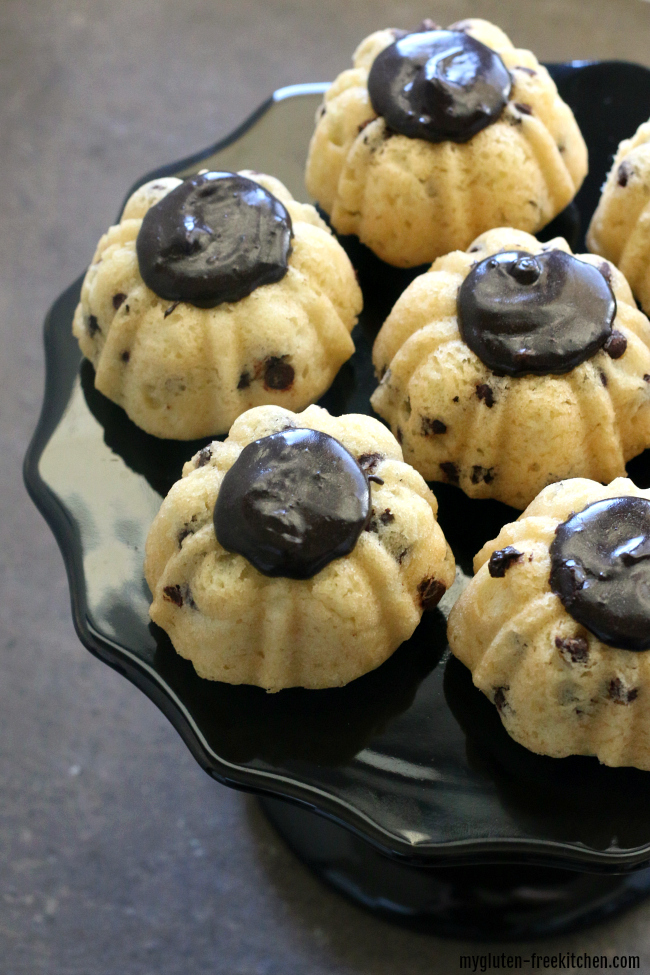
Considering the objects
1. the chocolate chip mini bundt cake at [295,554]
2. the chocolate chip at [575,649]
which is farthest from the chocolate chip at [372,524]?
the chocolate chip at [575,649]

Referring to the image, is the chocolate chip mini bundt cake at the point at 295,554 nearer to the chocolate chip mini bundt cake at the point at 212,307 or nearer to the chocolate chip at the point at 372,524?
the chocolate chip at the point at 372,524

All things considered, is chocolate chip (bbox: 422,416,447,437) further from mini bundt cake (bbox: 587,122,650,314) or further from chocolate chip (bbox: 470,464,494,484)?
mini bundt cake (bbox: 587,122,650,314)

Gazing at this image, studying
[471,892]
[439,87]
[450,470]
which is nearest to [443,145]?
[439,87]

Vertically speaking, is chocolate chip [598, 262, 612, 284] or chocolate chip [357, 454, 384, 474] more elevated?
chocolate chip [598, 262, 612, 284]

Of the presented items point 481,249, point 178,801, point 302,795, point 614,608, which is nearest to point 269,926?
point 178,801

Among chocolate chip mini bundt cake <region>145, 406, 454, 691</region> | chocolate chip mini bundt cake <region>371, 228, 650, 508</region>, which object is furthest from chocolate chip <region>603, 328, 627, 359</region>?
chocolate chip mini bundt cake <region>145, 406, 454, 691</region>
